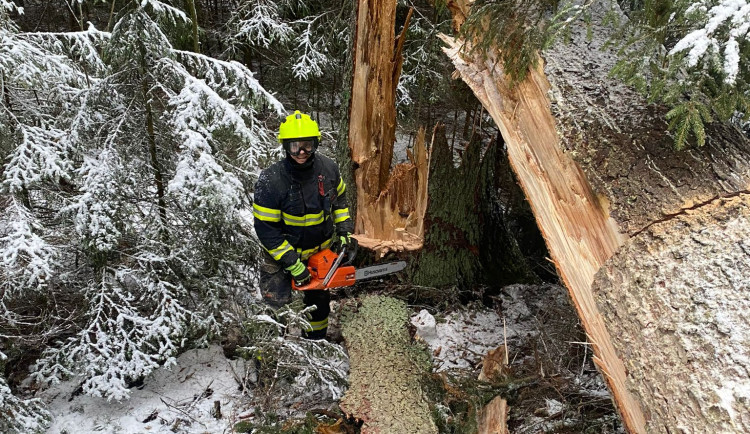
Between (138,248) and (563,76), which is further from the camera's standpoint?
(138,248)

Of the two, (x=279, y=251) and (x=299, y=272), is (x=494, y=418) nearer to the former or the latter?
(x=299, y=272)

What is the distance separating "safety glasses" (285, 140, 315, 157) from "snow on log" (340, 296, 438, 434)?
5.21 feet

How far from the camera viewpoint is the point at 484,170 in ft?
15.5

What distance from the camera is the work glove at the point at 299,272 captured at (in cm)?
361

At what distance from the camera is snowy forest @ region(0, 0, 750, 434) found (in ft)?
7.42

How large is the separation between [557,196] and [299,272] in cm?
193

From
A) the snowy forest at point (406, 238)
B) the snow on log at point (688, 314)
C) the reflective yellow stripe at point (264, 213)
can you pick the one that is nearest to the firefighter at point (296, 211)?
the reflective yellow stripe at point (264, 213)

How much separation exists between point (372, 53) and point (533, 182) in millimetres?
1936

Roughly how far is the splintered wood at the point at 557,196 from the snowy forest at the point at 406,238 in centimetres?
1

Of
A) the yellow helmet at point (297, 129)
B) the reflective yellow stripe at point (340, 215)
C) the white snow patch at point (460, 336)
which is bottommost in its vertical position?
the white snow patch at point (460, 336)

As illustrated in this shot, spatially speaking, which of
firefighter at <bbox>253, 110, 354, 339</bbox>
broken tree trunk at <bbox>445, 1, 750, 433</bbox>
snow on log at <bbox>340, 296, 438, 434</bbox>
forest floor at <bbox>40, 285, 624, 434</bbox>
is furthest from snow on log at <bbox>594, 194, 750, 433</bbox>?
firefighter at <bbox>253, 110, 354, 339</bbox>

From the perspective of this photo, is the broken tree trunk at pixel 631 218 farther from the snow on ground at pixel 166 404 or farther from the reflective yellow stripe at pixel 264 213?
the snow on ground at pixel 166 404

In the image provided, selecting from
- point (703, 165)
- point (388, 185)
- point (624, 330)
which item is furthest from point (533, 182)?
point (388, 185)

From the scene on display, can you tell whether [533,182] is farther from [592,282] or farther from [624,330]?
[624,330]
